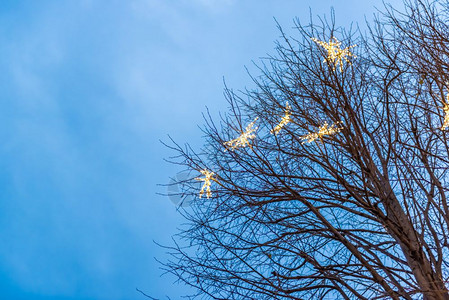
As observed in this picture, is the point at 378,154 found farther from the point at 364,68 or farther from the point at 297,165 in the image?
the point at 364,68

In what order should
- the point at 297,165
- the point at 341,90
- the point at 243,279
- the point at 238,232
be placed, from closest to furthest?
the point at 243,279, the point at 341,90, the point at 238,232, the point at 297,165

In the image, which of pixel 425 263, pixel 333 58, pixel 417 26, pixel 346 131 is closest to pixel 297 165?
pixel 346 131

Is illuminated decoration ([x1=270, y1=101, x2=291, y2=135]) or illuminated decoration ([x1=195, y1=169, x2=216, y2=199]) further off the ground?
illuminated decoration ([x1=270, y1=101, x2=291, y2=135])

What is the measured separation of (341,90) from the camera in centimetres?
364

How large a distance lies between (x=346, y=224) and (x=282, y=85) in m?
1.98

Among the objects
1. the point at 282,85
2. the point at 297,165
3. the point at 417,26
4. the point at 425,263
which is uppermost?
the point at 282,85

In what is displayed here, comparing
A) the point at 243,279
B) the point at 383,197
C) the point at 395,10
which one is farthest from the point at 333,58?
the point at 243,279

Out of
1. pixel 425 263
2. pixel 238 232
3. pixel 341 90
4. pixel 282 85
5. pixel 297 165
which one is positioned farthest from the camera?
pixel 282 85

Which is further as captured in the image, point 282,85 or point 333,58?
point 282,85

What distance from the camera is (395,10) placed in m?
4.21

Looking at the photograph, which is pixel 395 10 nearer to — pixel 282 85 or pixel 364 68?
pixel 364 68

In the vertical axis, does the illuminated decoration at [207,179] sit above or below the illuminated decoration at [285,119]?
below

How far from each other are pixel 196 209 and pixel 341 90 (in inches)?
77.3

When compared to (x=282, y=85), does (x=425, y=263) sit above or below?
below
